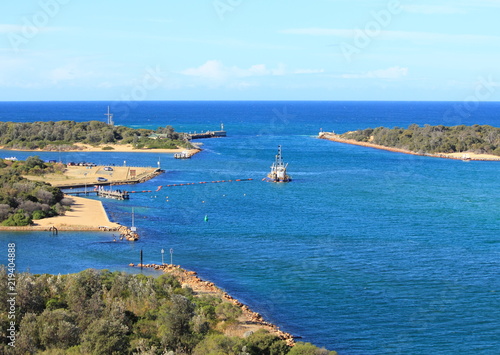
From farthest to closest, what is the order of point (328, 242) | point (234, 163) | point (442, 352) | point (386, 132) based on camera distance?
point (386, 132)
point (234, 163)
point (328, 242)
point (442, 352)

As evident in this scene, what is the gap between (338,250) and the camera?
3822 cm

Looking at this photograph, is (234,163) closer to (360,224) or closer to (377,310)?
(360,224)

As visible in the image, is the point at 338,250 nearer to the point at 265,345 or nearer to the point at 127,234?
the point at 127,234

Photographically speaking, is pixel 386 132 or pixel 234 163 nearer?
pixel 234 163

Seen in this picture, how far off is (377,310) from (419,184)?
41990mm

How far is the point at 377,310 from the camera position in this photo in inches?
1109

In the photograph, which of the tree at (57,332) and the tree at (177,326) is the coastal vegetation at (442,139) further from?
the tree at (57,332)

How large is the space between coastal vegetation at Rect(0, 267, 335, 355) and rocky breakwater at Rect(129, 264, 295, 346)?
0.71m

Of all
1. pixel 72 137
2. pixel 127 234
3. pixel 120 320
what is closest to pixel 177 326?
pixel 120 320

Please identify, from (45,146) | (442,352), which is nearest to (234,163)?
(45,146)

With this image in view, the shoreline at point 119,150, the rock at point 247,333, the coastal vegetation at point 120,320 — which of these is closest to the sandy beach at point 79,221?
the coastal vegetation at point 120,320

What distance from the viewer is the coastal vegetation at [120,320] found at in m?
20.2

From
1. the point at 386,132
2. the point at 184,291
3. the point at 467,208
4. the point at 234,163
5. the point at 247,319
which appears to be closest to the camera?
the point at 247,319

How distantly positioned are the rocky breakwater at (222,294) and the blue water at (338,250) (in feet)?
2.52
